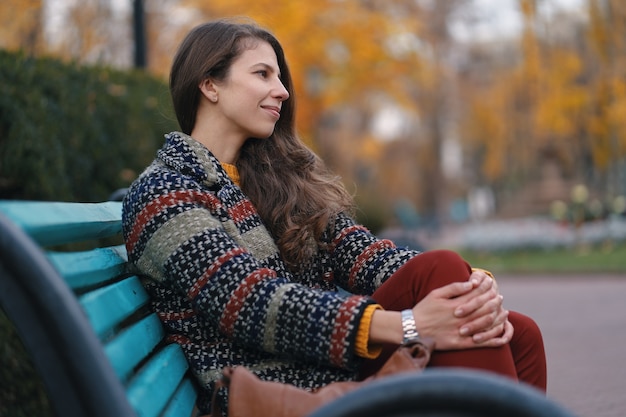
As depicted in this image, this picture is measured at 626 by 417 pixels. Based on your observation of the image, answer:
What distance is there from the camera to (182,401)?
6.98ft

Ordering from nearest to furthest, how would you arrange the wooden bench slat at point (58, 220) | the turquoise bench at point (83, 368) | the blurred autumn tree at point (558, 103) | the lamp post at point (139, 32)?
the turquoise bench at point (83, 368)
the wooden bench slat at point (58, 220)
the lamp post at point (139, 32)
the blurred autumn tree at point (558, 103)

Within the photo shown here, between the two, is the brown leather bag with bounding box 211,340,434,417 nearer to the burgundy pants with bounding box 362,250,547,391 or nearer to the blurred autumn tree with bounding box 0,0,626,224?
the burgundy pants with bounding box 362,250,547,391

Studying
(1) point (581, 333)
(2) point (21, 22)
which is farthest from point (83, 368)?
(2) point (21, 22)

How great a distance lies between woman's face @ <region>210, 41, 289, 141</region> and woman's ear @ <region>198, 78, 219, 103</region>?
0.4 inches

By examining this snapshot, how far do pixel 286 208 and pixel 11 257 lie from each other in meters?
1.27

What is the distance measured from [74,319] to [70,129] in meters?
3.83

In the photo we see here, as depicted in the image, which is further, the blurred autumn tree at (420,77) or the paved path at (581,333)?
the blurred autumn tree at (420,77)

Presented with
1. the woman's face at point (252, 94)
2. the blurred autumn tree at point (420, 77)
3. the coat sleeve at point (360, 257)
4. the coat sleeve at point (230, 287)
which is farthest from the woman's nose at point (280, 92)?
the blurred autumn tree at point (420, 77)

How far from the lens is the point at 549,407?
1344 millimetres

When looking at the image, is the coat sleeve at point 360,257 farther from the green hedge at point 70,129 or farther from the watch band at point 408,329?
the green hedge at point 70,129

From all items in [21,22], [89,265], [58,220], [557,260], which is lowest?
[557,260]

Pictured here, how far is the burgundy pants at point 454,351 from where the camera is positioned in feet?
6.74

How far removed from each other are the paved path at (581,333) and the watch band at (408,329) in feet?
8.37

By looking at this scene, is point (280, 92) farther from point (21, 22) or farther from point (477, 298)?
point (21, 22)
